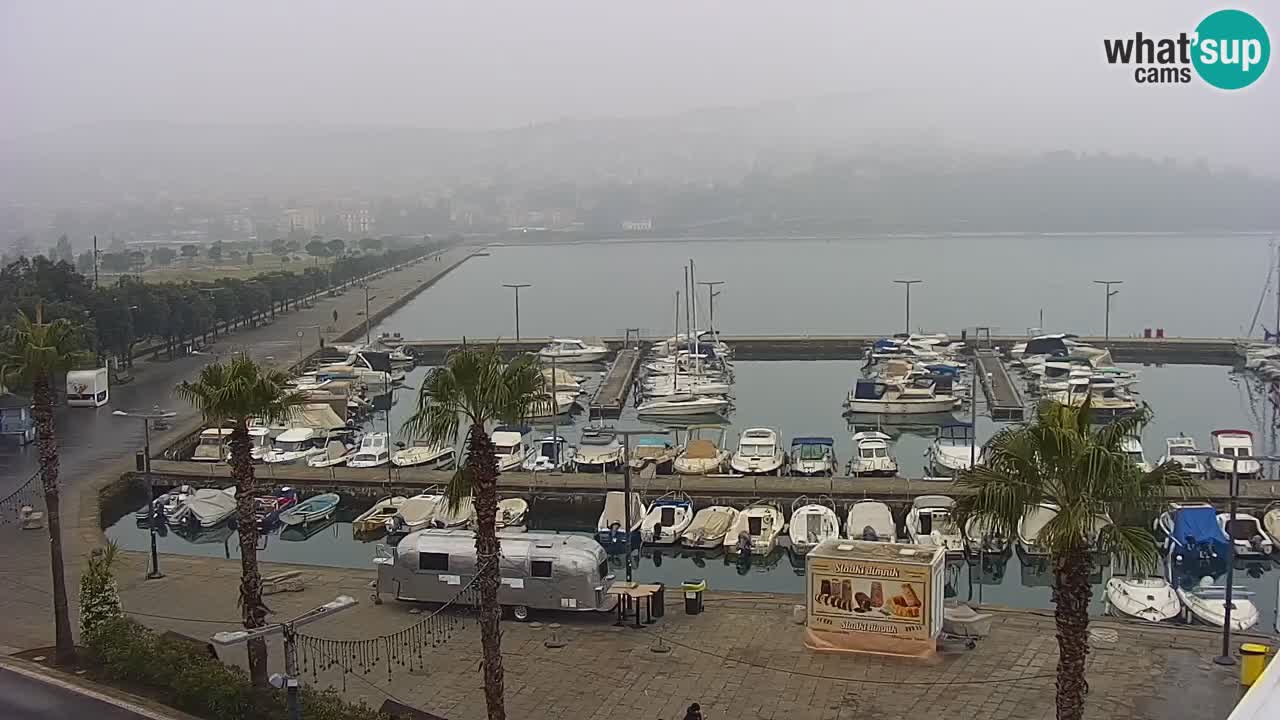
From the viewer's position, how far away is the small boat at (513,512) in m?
24.8

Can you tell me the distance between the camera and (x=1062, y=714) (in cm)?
886

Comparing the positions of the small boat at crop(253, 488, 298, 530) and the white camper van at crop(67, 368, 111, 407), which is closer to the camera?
the small boat at crop(253, 488, 298, 530)

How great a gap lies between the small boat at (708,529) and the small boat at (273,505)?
30.5ft

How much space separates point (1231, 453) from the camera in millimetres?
29344

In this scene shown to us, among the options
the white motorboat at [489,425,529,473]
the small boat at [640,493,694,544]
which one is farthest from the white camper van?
the small boat at [640,493,694,544]

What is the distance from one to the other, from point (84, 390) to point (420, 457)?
521 inches

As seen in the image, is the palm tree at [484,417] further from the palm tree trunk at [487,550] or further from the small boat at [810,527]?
the small boat at [810,527]

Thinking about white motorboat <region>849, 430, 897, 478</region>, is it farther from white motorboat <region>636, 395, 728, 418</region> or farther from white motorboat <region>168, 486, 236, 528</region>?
white motorboat <region>168, 486, 236, 528</region>

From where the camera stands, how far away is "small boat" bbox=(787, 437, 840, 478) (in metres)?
28.7

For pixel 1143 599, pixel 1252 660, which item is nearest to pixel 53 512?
pixel 1252 660

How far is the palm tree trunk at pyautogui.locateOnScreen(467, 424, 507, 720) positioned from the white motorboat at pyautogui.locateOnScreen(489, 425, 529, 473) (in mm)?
18642

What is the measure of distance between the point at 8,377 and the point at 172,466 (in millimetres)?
16500

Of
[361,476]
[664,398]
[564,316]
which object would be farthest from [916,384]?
[564,316]

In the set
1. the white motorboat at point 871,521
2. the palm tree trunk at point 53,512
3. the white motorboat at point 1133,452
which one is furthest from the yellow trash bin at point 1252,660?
the palm tree trunk at point 53,512
